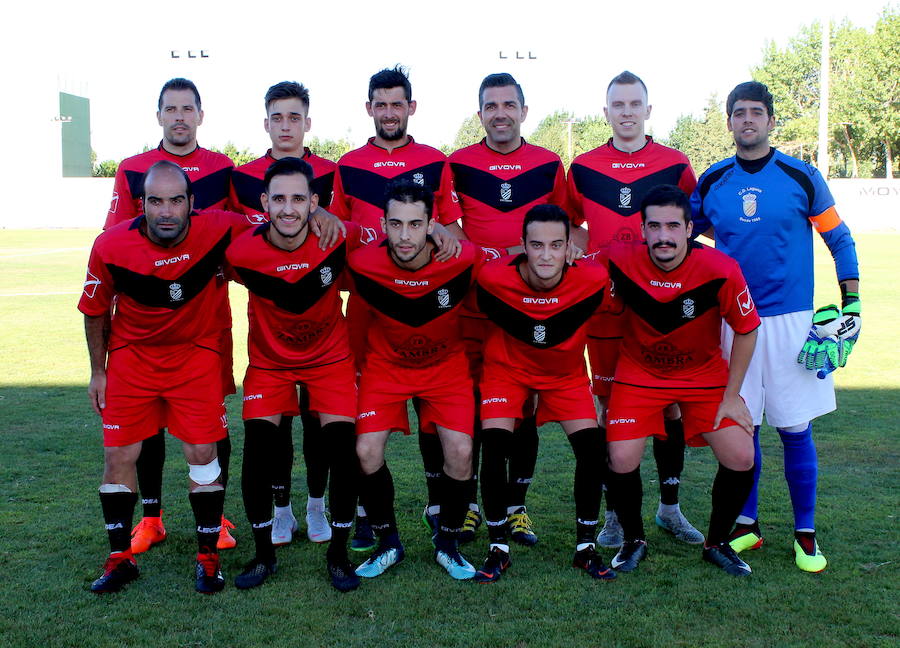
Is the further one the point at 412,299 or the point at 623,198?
the point at 623,198

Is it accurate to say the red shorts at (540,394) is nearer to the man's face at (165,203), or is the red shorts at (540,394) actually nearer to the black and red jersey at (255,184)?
the black and red jersey at (255,184)

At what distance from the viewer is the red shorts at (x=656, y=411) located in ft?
12.9

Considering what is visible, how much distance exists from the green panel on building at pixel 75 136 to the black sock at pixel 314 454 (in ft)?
222

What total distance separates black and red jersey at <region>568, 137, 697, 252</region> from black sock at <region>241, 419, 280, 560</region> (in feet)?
6.60

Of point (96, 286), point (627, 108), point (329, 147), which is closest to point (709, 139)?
point (329, 147)

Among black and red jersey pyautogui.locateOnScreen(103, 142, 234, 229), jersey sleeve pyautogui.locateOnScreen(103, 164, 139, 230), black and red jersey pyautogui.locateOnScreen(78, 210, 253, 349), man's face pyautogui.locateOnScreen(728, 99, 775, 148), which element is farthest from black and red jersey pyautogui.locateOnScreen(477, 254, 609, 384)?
jersey sleeve pyautogui.locateOnScreen(103, 164, 139, 230)

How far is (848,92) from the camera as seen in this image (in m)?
50.2

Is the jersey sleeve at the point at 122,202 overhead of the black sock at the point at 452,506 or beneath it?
overhead

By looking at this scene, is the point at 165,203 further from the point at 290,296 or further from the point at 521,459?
the point at 521,459

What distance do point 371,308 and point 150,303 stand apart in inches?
40.5

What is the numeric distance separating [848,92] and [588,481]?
5393 cm


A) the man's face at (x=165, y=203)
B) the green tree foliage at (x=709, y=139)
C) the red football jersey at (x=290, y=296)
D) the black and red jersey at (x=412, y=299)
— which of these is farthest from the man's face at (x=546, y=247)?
the green tree foliage at (x=709, y=139)

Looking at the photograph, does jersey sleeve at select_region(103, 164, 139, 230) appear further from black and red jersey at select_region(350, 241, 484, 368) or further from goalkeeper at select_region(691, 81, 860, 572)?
goalkeeper at select_region(691, 81, 860, 572)

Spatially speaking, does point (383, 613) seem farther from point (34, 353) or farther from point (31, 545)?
point (34, 353)
